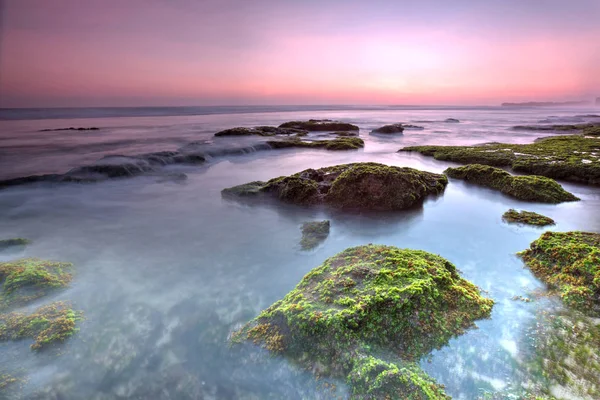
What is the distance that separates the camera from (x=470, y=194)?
8297 mm

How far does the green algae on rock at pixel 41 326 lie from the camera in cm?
331

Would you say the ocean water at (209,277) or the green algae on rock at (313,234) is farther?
the green algae on rock at (313,234)

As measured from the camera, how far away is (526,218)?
619 centimetres

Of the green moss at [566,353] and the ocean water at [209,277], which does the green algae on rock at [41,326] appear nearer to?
the ocean water at [209,277]

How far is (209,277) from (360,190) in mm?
4038

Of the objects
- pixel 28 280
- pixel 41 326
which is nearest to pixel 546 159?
pixel 41 326

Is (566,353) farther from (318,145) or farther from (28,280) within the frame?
(318,145)

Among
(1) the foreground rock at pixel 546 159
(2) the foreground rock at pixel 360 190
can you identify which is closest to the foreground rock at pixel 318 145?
(1) the foreground rock at pixel 546 159

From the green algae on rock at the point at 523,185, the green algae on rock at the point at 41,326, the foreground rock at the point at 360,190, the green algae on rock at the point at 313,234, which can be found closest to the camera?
the green algae on rock at the point at 41,326

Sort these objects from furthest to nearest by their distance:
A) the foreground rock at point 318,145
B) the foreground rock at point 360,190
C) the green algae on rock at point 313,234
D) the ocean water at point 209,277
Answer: the foreground rock at point 318,145
the foreground rock at point 360,190
the green algae on rock at point 313,234
the ocean water at point 209,277

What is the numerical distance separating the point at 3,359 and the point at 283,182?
6312mm

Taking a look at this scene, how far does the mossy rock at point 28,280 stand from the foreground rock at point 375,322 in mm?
2881

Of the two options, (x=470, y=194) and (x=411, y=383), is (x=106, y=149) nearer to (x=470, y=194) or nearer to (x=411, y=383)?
(x=470, y=194)

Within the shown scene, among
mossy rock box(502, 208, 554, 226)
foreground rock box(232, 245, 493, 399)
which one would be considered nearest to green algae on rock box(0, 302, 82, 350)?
foreground rock box(232, 245, 493, 399)
